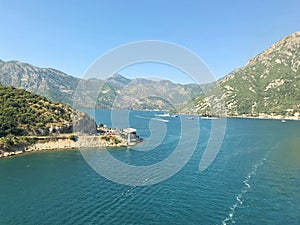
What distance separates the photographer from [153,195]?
4831cm

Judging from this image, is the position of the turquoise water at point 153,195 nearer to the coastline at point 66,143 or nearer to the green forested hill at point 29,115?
the coastline at point 66,143

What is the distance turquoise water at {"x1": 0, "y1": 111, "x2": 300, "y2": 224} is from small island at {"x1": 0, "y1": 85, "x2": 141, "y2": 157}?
13990 millimetres

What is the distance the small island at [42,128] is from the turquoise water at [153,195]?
14.0 meters

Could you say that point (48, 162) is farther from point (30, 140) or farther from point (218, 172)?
point (218, 172)

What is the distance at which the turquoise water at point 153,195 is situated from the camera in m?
39.4

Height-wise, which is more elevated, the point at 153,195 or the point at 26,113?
the point at 26,113

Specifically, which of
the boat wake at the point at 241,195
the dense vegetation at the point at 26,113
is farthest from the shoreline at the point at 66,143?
the boat wake at the point at 241,195

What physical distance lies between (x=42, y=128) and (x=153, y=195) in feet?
211

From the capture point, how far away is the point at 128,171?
2530 inches

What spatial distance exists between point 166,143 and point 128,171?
48151 millimetres

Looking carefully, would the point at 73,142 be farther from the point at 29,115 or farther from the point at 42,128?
the point at 29,115

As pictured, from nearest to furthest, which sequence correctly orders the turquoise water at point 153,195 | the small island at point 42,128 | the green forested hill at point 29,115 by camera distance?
the turquoise water at point 153,195
the small island at point 42,128
the green forested hill at point 29,115

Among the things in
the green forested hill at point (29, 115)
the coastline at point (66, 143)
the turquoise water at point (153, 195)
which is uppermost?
the green forested hill at point (29, 115)

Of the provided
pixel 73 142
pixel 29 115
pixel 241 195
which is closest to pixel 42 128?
pixel 29 115
